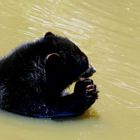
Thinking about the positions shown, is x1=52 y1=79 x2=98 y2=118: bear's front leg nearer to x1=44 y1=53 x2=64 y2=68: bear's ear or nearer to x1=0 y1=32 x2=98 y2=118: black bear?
x1=0 y1=32 x2=98 y2=118: black bear

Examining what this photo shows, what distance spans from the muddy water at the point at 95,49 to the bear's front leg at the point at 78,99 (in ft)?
0.36

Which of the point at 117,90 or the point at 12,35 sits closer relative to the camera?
the point at 117,90

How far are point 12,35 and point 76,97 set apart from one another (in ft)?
6.65

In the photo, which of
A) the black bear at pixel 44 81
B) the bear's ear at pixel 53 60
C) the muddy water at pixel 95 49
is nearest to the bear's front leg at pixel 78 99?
the black bear at pixel 44 81

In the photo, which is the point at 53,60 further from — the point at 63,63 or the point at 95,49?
the point at 95,49

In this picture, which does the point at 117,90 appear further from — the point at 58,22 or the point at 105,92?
the point at 58,22

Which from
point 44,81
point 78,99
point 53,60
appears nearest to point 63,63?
point 53,60

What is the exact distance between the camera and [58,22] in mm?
8422

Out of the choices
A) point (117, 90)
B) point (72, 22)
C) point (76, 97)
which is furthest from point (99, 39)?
point (76, 97)

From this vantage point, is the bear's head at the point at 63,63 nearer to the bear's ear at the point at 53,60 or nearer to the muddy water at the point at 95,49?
the bear's ear at the point at 53,60

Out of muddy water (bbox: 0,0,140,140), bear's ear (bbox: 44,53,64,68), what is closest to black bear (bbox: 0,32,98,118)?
bear's ear (bbox: 44,53,64,68)

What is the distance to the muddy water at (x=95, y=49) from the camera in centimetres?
540

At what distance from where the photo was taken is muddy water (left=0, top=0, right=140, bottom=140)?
17.7 feet

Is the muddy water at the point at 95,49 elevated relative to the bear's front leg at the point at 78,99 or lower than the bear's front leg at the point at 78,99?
lower
